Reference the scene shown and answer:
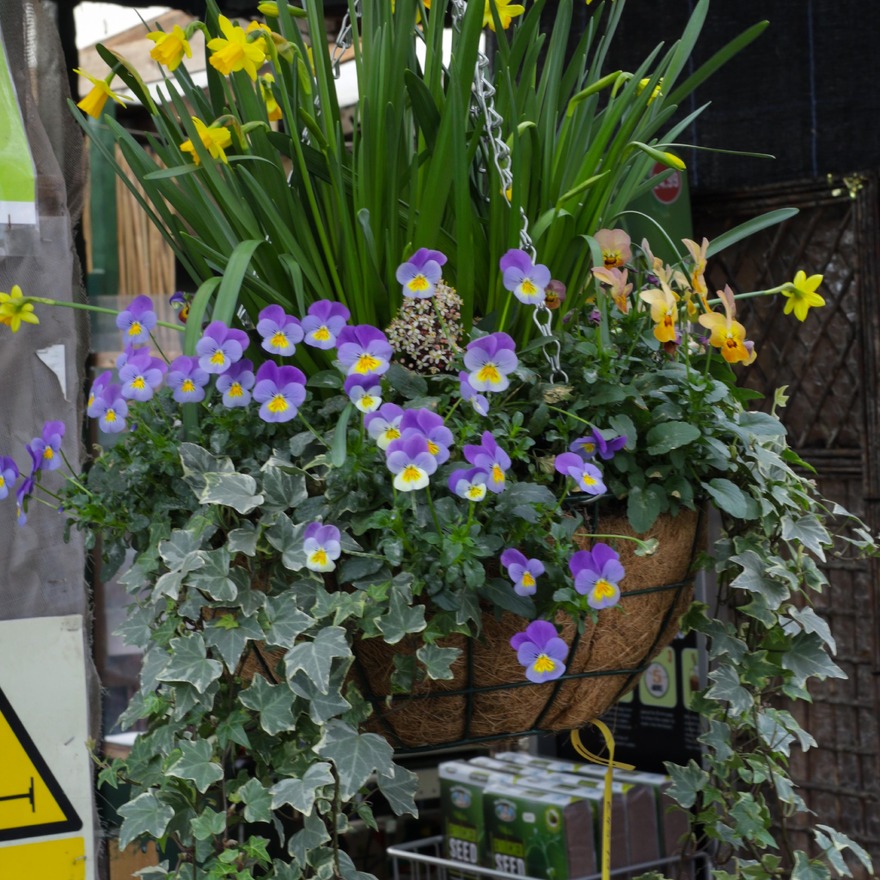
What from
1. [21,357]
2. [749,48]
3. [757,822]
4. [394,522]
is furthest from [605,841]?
[749,48]

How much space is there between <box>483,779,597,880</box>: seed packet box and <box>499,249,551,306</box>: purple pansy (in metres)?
1.33

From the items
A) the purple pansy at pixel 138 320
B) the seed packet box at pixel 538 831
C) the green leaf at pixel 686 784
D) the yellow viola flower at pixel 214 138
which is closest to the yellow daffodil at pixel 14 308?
the purple pansy at pixel 138 320

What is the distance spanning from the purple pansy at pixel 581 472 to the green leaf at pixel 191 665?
0.89 feet

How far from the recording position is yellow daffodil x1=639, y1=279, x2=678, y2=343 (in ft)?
2.85

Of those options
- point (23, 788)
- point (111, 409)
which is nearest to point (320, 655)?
point (111, 409)

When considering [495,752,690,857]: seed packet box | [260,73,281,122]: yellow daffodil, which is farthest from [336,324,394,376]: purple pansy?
[495,752,690,857]: seed packet box

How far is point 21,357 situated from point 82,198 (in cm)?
23

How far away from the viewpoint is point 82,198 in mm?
1494

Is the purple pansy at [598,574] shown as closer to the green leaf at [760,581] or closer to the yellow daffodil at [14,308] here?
the green leaf at [760,581]

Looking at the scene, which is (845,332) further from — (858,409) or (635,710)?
(635,710)

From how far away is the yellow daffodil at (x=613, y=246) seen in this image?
0.91 meters

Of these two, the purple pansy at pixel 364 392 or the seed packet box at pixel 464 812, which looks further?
the seed packet box at pixel 464 812

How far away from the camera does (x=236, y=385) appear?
2.68 ft

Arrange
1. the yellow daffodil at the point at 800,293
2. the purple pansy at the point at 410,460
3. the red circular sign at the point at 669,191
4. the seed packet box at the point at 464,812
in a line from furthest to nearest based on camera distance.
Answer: the red circular sign at the point at 669,191 → the seed packet box at the point at 464,812 → the yellow daffodil at the point at 800,293 → the purple pansy at the point at 410,460
